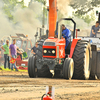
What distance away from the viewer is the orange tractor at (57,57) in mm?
9727

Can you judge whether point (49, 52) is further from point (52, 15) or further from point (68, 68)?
point (52, 15)

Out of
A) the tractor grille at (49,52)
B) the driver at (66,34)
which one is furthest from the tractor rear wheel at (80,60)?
the tractor grille at (49,52)

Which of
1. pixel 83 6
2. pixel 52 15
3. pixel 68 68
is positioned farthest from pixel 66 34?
pixel 83 6

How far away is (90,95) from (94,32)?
24.5 ft

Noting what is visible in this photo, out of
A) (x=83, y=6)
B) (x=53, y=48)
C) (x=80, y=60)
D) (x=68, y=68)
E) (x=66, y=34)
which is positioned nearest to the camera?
(x=68, y=68)

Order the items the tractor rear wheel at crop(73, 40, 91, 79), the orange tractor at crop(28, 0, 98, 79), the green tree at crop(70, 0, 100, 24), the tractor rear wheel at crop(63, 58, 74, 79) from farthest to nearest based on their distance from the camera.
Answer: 1. the green tree at crop(70, 0, 100, 24)
2. the tractor rear wheel at crop(73, 40, 91, 79)
3. the orange tractor at crop(28, 0, 98, 79)
4. the tractor rear wheel at crop(63, 58, 74, 79)

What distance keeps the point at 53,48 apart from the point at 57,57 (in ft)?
0.98

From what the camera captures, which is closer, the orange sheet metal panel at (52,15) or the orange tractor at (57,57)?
the orange tractor at (57,57)

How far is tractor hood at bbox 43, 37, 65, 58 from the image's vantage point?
32.1ft

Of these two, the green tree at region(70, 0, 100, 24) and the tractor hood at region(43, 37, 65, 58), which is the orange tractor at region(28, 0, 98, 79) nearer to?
the tractor hood at region(43, 37, 65, 58)

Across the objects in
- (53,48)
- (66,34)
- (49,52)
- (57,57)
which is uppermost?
(66,34)

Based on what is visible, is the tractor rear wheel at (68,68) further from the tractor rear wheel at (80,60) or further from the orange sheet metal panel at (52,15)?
the orange sheet metal panel at (52,15)

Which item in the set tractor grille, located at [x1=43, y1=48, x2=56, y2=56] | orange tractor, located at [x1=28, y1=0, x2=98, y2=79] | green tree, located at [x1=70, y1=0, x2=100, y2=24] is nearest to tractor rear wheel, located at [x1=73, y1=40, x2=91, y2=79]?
orange tractor, located at [x1=28, y1=0, x2=98, y2=79]

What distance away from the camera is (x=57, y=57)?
9.80 metres
